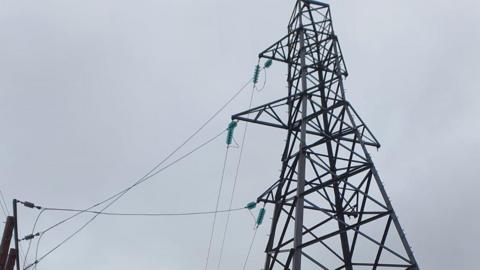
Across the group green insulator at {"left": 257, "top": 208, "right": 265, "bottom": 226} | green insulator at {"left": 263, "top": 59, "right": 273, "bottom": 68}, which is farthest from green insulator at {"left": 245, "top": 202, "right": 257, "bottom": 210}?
green insulator at {"left": 263, "top": 59, "right": 273, "bottom": 68}

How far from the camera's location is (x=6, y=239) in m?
15.9

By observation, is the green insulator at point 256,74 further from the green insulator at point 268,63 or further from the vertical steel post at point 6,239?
the vertical steel post at point 6,239

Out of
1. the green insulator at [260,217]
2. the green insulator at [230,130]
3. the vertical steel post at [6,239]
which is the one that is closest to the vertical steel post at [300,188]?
the green insulator at [230,130]

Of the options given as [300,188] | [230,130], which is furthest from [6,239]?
[300,188]

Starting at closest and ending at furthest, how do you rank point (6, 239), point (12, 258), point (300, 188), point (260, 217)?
point (300, 188), point (260, 217), point (6, 239), point (12, 258)

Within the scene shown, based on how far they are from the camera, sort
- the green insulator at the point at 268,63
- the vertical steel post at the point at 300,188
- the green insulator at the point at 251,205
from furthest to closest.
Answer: the green insulator at the point at 268,63 < the green insulator at the point at 251,205 < the vertical steel post at the point at 300,188

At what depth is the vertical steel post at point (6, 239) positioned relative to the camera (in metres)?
15.4

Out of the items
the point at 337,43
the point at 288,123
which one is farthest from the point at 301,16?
the point at 288,123

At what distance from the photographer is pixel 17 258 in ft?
53.7

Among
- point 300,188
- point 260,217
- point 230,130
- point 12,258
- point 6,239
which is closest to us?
point 300,188

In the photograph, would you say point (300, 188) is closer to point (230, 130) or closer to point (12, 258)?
point (230, 130)

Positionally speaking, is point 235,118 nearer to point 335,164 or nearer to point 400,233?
point 335,164

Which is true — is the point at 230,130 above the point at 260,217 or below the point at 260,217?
above

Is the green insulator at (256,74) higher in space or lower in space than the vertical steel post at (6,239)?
higher
